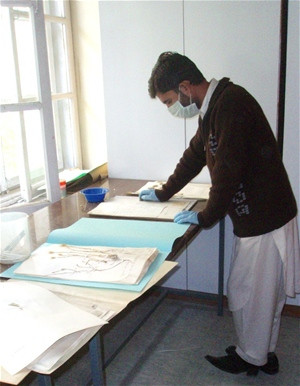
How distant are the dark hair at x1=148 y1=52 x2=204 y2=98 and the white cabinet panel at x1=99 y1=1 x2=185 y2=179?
29.0 inches

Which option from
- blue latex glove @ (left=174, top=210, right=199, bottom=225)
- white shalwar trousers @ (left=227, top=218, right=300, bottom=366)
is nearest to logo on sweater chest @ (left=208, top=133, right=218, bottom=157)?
blue latex glove @ (left=174, top=210, right=199, bottom=225)

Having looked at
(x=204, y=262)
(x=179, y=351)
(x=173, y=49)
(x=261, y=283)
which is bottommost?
(x=179, y=351)

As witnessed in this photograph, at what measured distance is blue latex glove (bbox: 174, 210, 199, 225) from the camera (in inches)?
68.7

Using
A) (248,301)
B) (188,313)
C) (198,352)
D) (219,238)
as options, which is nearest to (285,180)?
(248,301)

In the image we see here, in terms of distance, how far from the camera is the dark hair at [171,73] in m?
1.68

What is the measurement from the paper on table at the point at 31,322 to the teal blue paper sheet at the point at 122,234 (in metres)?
0.21

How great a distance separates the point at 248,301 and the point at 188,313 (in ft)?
2.76

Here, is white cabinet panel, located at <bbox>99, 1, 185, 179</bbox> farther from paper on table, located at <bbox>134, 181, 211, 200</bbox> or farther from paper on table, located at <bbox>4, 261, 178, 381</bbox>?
paper on table, located at <bbox>4, 261, 178, 381</bbox>

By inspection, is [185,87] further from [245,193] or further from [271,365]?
[271,365]

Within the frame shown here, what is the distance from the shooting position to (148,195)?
2.10 meters

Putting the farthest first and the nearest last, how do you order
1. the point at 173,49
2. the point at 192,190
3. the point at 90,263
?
the point at 173,49, the point at 192,190, the point at 90,263

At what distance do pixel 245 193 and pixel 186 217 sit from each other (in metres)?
0.26

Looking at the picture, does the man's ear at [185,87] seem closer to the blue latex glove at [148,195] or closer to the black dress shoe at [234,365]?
the blue latex glove at [148,195]

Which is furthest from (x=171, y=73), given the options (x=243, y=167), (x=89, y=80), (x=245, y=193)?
(x=89, y=80)
